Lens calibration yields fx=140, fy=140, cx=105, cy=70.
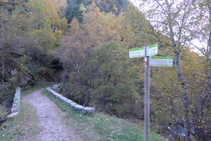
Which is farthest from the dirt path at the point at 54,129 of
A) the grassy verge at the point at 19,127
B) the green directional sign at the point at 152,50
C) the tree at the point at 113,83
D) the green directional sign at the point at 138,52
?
the tree at the point at 113,83

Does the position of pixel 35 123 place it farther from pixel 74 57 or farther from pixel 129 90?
pixel 74 57

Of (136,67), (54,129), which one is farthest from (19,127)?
(136,67)

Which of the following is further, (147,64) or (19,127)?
(19,127)

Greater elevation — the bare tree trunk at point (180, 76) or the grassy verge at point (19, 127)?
the bare tree trunk at point (180, 76)

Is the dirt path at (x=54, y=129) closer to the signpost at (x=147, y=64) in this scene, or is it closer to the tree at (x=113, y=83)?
the signpost at (x=147, y=64)

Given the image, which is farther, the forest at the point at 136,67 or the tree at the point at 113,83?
the tree at the point at 113,83

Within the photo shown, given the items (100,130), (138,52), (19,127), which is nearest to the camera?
(138,52)

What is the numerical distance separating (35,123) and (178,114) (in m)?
5.63

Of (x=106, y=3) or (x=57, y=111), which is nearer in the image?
(x=57, y=111)

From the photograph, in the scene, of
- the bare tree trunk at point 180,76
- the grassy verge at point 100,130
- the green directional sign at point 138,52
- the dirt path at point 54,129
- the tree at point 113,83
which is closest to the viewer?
the green directional sign at point 138,52

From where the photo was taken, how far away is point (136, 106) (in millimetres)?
10117

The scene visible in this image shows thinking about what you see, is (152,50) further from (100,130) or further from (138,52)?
(100,130)

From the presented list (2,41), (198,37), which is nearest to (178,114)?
(198,37)

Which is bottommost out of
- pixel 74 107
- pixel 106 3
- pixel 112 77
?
pixel 74 107
